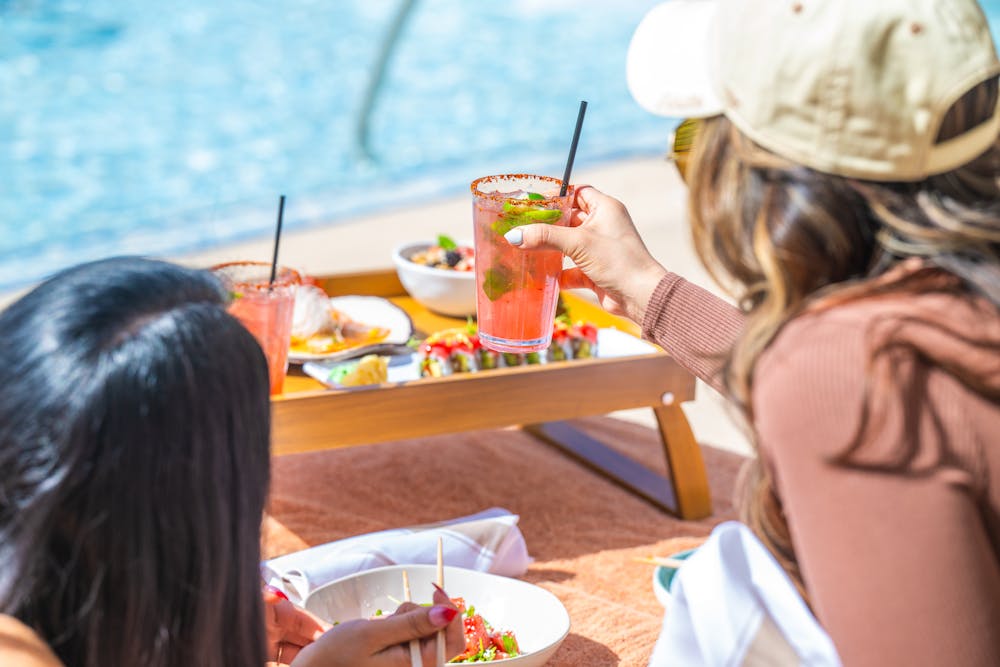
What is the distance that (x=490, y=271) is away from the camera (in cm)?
177

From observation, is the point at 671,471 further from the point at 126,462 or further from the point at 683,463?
the point at 126,462

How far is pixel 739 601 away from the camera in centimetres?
109

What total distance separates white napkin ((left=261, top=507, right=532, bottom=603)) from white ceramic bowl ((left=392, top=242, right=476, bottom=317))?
69 cm

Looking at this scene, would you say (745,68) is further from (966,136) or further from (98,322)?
(98,322)

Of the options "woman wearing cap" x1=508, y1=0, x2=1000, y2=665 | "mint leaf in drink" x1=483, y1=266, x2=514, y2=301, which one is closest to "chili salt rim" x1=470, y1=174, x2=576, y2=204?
"mint leaf in drink" x1=483, y1=266, x2=514, y2=301

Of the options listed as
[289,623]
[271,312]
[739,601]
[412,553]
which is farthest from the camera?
[271,312]

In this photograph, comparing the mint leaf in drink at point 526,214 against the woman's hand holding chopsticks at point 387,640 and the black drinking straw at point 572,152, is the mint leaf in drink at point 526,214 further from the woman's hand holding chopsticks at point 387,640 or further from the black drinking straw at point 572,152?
the woman's hand holding chopsticks at point 387,640

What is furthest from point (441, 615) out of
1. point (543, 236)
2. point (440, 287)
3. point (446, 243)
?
point (446, 243)

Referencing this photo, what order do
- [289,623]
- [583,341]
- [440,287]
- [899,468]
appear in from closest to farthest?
1. [899,468]
2. [289,623]
3. [583,341]
4. [440,287]

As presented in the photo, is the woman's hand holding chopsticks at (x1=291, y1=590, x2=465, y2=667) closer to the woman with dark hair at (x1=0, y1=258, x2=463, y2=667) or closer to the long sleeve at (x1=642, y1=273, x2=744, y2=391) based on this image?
the woman with dark hair at (x1=0, y1=258, x2=463, y2=667)

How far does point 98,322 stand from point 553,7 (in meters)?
13.7

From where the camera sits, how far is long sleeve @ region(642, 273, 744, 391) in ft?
5.25

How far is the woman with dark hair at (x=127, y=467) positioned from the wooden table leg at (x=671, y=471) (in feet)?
4.93

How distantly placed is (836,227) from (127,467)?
0.67 meters
